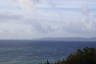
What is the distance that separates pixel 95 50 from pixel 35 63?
2628 centimetres

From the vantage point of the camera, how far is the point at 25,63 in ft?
186

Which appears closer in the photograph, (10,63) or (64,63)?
(64,63)

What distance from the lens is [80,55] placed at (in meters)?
29.4

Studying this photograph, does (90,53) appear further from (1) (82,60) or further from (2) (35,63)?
(2) (35,63)

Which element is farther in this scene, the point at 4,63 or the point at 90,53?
the point at 4,63

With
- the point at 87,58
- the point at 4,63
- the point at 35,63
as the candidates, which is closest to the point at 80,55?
the point at 87,58

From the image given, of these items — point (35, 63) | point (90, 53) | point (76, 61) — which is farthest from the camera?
point (35, 63)

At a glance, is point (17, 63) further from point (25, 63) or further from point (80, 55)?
point (80, 55)

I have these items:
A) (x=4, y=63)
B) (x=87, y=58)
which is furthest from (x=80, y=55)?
(x=4, y=63)

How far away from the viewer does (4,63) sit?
2283 inches

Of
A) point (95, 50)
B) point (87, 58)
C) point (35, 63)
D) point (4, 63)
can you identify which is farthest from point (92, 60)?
point (4, 63)

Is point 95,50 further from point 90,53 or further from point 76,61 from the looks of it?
point 76,61

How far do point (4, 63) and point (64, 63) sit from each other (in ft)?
102

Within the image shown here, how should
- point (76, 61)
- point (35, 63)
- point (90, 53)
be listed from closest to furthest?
point (76, 61)
point (90, 53)
point (35, 63)
